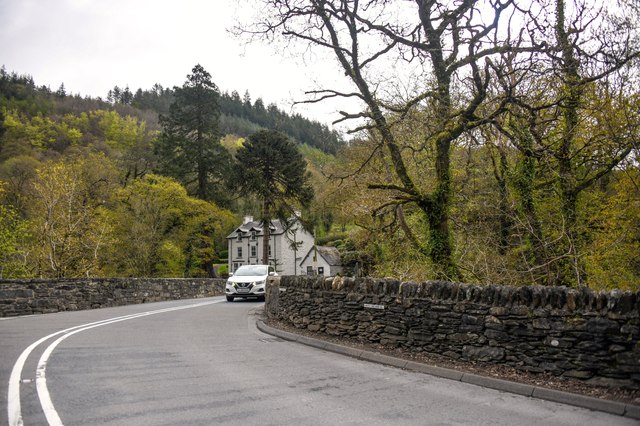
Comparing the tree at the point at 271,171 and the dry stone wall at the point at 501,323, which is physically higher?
the tree at the point at 271,171

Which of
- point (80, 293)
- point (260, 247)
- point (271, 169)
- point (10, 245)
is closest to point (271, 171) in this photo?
point (271, 169)

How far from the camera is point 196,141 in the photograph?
41.7m

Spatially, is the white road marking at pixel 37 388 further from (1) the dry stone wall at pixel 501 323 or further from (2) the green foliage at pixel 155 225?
(2) the green foliage at pixel 155 225

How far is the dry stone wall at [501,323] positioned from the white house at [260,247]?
5436 centimetres

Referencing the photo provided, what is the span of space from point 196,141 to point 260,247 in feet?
101

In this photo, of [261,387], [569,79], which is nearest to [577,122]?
[569,79]

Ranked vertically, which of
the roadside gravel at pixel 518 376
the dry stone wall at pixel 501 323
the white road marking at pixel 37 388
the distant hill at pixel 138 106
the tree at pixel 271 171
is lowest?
the roadside gravel at pixel 518 376

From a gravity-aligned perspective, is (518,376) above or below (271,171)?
below

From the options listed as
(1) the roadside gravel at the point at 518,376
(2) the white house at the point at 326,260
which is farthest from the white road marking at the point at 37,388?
(2) the white house at the point at 326,260

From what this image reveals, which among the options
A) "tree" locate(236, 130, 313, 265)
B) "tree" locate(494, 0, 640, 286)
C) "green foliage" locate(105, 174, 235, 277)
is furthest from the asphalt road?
"green foliage" locate(105, 174, 235, 277)

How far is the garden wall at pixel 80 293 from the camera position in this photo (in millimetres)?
16422

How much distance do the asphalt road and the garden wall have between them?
698 centimetres

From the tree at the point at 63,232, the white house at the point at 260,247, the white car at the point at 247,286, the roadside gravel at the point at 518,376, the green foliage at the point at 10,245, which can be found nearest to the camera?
the roadside gravel at the point at 518,376

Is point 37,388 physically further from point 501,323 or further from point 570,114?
point 570,114
